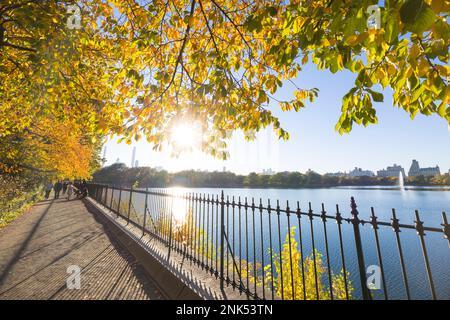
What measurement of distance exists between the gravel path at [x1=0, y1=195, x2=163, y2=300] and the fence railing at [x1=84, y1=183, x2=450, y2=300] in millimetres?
1279

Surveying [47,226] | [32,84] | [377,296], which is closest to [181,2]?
[32,84]

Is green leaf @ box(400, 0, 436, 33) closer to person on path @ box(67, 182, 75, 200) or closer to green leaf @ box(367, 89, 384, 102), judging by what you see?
green leaf @ box(367, 89, 384, 102)

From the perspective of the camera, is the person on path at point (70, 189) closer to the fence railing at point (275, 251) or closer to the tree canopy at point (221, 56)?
the fence railing at point (275, 251)

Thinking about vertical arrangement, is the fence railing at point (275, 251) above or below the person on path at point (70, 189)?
below

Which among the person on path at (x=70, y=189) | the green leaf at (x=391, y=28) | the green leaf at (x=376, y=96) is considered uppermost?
the green leaf at (x=391, y=28)

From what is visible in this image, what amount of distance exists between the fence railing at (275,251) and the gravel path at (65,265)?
128 centimetres

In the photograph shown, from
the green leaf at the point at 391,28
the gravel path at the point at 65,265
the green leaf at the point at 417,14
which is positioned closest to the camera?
the green leaf at the point at 417,14

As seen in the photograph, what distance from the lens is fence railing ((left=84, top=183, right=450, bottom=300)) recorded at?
14.3 ft

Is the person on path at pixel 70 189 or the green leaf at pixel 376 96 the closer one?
the green leaf at pixel 376 96

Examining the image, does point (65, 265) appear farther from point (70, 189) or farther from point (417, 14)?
point (70, 189)

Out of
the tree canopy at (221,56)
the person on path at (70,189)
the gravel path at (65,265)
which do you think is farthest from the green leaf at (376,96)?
the person on path at (70,189)

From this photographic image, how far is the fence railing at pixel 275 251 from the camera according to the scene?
14.3 ft

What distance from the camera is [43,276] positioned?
5.70 meters
